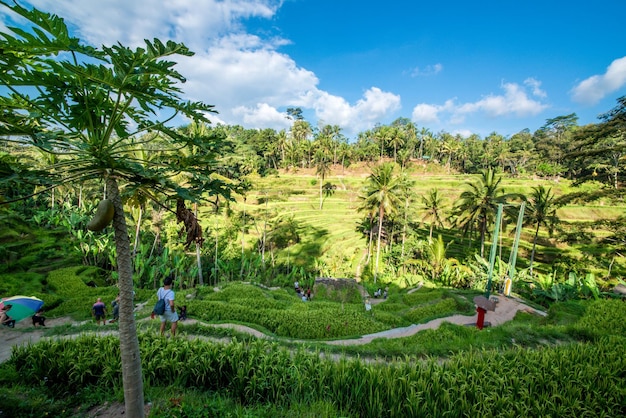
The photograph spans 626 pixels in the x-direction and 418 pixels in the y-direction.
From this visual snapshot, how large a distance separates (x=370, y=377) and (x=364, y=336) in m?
7.12

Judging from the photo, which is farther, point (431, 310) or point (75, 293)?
point (75, 293)

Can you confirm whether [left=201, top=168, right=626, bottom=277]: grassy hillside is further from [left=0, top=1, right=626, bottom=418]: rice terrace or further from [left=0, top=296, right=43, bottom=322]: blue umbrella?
[left=0, top=296, right=43, bottom=322]: blue umbrella

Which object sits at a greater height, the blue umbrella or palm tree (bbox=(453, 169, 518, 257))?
palm tree (bbox=(453, 169, 518, 257))

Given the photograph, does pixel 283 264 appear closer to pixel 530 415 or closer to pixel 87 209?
pixel 87 209

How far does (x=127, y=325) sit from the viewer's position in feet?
10.2

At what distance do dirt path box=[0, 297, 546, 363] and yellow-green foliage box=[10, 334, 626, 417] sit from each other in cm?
373

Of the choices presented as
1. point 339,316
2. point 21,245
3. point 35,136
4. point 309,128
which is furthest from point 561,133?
point 21,245

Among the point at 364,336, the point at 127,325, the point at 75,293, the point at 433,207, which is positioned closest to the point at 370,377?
the point at 127,325

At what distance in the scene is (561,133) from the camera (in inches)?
2552

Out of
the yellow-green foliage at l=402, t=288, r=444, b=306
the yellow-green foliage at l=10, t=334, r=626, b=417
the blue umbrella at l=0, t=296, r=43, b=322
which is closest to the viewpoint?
the yellow-green foliage at l=10, t=334, r=626, b=417

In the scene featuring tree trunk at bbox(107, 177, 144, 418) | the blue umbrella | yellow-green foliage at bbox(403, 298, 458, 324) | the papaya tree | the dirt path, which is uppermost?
the papaya tree

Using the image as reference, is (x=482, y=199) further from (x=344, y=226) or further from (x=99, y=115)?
(x=99, y=115)

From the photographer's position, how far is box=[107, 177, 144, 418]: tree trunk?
3.03 metres

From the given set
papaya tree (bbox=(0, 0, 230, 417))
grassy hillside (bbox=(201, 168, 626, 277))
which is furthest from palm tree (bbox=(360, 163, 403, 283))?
papaya tree (bbox=(0, 0, 230, 417))
